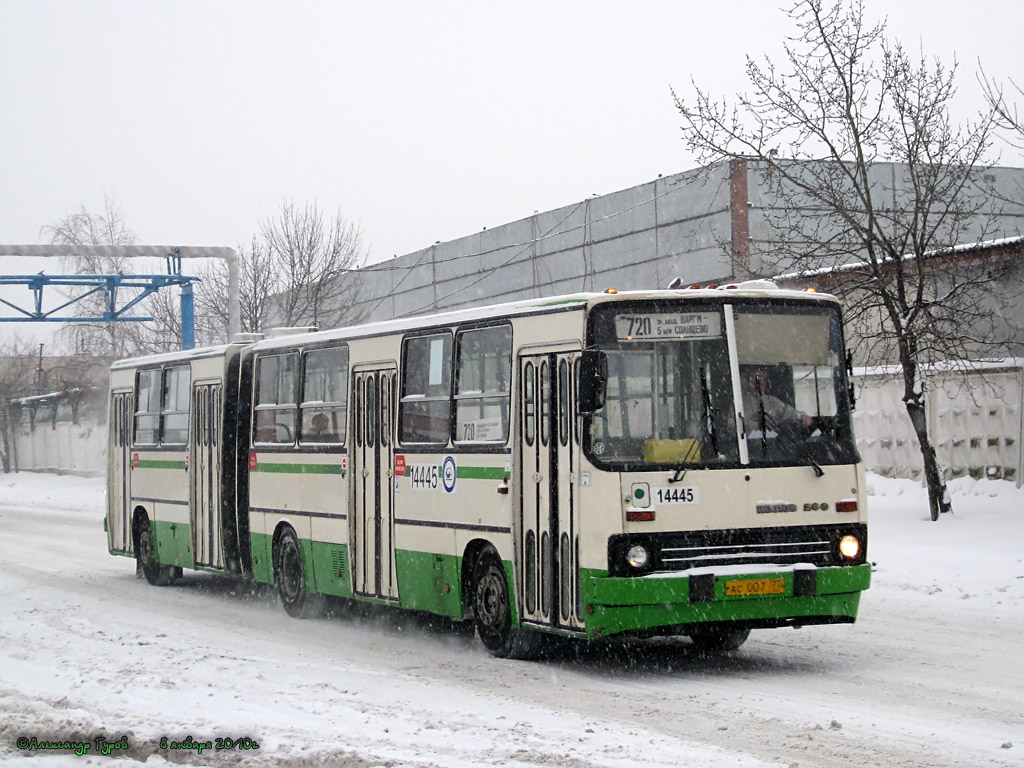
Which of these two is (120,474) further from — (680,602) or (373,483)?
(680,602)

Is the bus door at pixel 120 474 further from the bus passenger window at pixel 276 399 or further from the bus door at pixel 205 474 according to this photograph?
the bus passenger window at pixel 276 399

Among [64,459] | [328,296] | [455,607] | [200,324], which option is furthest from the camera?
[64,459]

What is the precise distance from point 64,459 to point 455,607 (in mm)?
52396

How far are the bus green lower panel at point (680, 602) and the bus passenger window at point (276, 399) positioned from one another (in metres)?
6.37

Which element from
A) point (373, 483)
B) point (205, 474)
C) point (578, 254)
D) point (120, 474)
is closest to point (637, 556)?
point (373, 483)

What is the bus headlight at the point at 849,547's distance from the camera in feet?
36.9

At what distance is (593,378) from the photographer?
34.9 feet

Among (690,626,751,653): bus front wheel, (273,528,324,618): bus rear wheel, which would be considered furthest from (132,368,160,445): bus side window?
(690,626,751,653): bus front wheel

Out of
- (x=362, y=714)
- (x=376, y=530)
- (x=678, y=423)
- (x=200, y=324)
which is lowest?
(x=362, y=714)

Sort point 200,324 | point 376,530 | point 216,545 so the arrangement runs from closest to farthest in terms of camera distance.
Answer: point 376,530 < point 216,545 < point 200,324

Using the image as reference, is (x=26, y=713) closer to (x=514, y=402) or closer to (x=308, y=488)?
(x=514, y=402)

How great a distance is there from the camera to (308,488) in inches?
624

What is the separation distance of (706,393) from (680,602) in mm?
1592

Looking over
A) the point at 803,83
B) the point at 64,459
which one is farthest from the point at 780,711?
the point at 64,459
